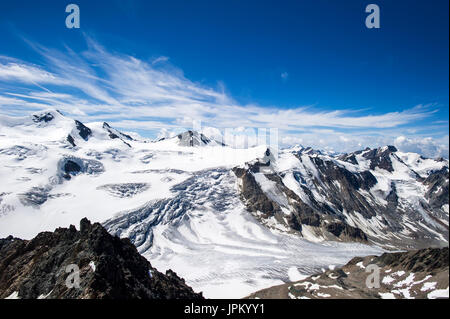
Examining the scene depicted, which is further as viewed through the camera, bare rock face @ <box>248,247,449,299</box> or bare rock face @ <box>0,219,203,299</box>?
bare rock face @ <box>248,247,449,299</box>

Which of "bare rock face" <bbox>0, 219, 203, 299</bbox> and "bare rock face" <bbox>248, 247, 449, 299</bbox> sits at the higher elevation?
"bare rock face" <bbox>0, 219, 203, 299</bbox>

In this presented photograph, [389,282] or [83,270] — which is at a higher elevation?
[83,270]

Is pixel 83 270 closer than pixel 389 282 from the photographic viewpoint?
Yes
